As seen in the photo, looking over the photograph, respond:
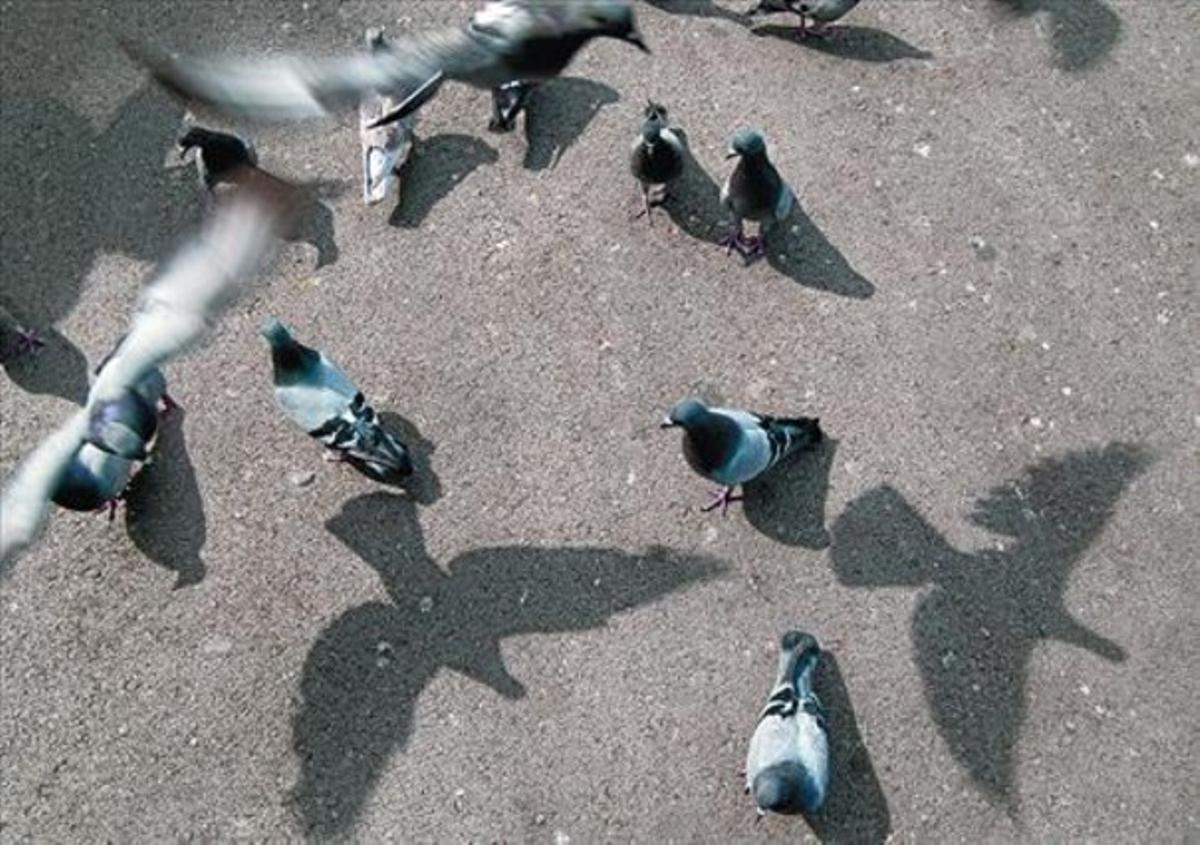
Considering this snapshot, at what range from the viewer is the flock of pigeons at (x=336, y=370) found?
4926 mm

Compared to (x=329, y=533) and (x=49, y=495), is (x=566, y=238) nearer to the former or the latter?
(x=329, y=533)

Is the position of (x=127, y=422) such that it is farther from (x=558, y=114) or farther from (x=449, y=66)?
(x=558, y=114)

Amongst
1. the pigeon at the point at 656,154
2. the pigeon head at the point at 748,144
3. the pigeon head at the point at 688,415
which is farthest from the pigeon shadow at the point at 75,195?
the pigeon head at the point at 688,415

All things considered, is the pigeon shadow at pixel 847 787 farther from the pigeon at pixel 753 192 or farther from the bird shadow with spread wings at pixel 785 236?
the pigeon at pixel 753 192

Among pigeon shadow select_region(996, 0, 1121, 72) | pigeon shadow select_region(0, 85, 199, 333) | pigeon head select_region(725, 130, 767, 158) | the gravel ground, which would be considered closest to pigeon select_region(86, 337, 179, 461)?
the gravel ground

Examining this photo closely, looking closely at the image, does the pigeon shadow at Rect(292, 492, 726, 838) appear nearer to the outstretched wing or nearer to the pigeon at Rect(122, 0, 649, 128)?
the outstretched wing

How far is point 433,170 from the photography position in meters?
6.89

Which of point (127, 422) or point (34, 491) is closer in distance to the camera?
point (34, 491)

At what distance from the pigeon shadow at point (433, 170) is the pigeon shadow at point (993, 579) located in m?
2.94

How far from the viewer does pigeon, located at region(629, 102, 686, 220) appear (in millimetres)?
6094

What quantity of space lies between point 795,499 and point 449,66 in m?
2.56

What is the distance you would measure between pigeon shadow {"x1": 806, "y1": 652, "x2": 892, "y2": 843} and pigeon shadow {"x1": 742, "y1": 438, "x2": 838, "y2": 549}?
72 cm

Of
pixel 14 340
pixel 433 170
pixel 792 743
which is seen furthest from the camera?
pixel 433 170

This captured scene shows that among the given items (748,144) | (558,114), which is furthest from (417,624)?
(558,114)
